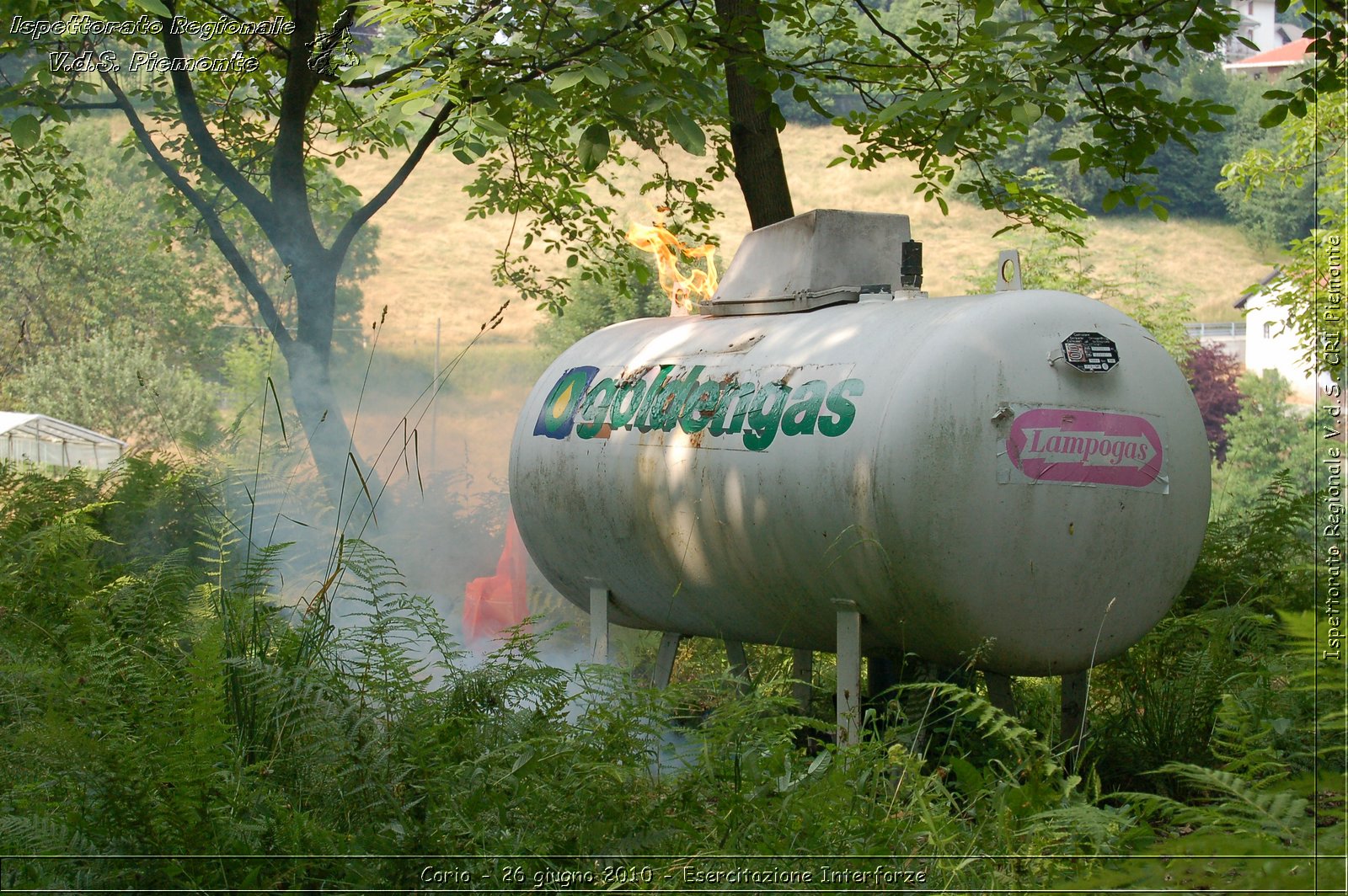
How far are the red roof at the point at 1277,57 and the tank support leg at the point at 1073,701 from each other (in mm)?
16293

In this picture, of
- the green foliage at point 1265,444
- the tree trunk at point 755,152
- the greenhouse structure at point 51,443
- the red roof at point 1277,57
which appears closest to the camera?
the tree trunk at point 755,152

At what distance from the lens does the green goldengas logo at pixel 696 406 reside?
4578 mm

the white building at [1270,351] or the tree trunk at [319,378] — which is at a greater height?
the white building at [1270,351]

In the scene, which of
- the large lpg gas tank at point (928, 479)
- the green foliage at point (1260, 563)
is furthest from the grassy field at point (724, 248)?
the large lpg gas tank at point (928, 479)

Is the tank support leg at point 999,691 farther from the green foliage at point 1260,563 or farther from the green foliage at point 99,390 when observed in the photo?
the green foliage at point 99,390

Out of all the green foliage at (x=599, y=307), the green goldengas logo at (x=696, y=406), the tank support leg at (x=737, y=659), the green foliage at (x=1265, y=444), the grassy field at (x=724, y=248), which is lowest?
the tank support leg at (x=737, y=659)

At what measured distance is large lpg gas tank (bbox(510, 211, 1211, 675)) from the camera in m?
4.18

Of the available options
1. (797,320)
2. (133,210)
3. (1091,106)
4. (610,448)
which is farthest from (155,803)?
(133,210)

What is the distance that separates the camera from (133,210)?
89.7 ft

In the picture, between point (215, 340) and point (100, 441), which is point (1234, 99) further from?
point (100, 441)

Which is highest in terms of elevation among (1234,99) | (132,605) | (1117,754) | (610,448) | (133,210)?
(1234,99)

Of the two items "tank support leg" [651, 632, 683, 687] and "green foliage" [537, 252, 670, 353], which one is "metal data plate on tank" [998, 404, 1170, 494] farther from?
"green foliage" [537, 252, 670, 353]

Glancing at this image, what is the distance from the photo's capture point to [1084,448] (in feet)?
13.9

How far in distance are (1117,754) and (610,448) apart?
2.67 m
